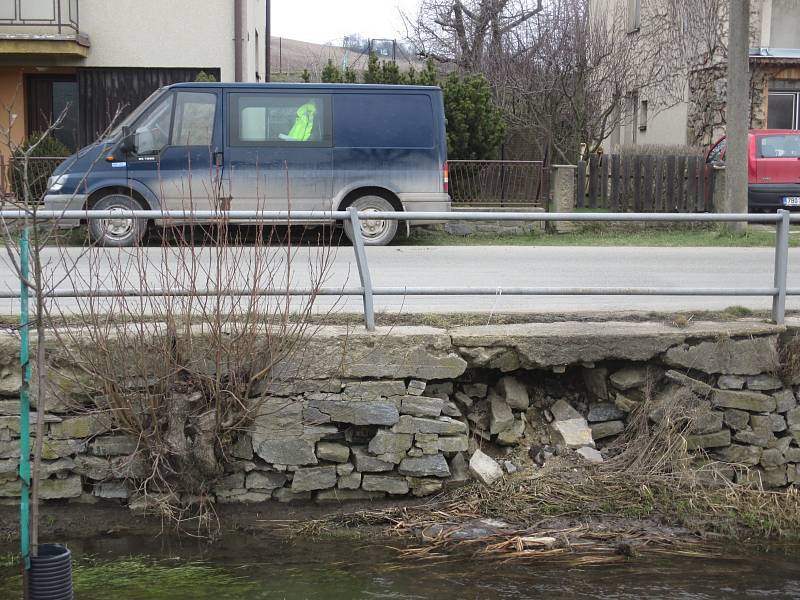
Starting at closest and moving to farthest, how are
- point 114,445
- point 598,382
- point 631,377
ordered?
point 114,445 < point 631,377 < point 598,382

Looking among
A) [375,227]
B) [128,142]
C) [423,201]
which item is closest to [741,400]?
[423,201]

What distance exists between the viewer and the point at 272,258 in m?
6.34

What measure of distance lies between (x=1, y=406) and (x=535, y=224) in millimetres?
10001

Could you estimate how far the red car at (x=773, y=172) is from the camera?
16984 millimetres

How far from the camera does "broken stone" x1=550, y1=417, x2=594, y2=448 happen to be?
6852 millimetres

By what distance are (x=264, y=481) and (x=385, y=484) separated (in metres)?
0.78

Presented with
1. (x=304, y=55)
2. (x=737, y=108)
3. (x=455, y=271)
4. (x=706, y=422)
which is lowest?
(x=706, y=422)

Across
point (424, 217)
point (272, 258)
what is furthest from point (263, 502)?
point (424, 217)

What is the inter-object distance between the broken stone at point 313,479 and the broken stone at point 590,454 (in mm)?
1672

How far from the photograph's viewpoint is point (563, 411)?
7.11 m

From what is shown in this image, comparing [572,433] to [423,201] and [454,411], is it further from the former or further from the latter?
[423,201]

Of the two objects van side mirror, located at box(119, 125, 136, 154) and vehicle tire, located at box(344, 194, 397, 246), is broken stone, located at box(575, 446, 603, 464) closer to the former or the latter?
vehicle tire, located at box(344, 194, 397, 246)

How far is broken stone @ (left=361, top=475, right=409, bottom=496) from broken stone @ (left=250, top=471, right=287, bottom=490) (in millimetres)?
538

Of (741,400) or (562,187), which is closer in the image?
(741,400)
